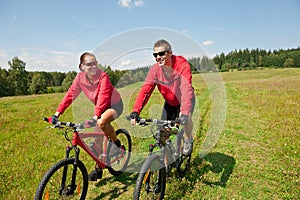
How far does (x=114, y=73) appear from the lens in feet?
18.7

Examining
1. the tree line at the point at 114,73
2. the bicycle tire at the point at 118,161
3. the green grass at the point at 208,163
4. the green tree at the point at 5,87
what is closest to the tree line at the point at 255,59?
the tree line at the point at 114,73

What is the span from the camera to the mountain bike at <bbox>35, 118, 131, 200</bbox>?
3584 millimetres

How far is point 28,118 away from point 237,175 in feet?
34.1

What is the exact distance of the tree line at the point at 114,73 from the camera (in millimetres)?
6098

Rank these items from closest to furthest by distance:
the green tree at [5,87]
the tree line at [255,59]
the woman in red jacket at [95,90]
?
the woman in red jacket at [95,90] → the green tree at [5,87] → the tree line at [255,59]

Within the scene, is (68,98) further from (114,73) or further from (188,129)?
(188,129)

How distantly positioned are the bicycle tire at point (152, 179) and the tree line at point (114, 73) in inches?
88.6

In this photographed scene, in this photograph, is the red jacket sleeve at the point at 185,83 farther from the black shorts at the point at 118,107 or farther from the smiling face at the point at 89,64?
the smiling face at the point at 89,64

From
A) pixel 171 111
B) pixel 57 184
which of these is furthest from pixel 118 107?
pixel 57 184

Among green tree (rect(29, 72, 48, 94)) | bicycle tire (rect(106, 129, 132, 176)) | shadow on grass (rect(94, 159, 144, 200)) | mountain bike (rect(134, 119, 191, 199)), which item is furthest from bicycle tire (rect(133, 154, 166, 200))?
green tree (rect(29, 72, 48, 94))

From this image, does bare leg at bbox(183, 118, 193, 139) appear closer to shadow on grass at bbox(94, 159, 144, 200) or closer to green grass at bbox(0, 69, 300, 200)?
green grass at bbox(0, 69, 300, 200)

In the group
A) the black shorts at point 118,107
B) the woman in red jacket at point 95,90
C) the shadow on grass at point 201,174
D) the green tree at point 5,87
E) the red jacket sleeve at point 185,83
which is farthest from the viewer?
the green tree at point 5,87

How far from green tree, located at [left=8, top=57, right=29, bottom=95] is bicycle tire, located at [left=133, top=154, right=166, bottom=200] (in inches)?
2798

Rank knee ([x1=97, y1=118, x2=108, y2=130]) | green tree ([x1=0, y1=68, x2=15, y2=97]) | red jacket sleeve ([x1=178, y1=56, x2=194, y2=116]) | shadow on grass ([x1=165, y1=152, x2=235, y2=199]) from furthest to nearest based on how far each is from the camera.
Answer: green tree ([x1=0, y1=68, x2=15, y2=97]) < shadow on grass ([x1=165, y1=152, x2=235, y2=199]) < knee ([x1=97, y1=118, x2=108, y2=130]) < red jacket sleeve ([x1=178, y1=56, x2=194, y2=116])
